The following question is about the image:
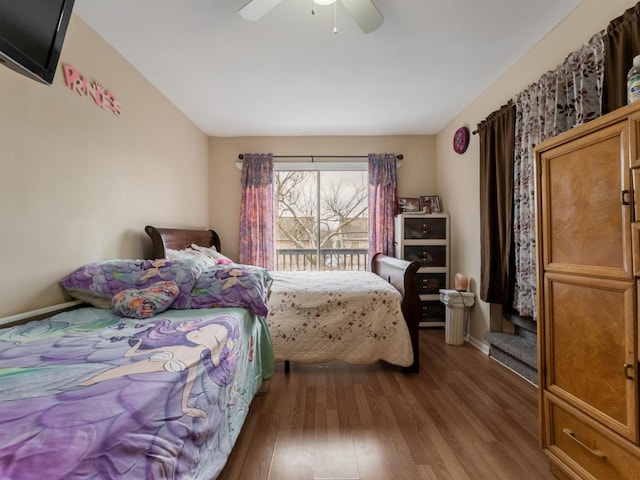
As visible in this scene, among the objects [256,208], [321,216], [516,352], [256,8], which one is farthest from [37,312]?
[321,216]

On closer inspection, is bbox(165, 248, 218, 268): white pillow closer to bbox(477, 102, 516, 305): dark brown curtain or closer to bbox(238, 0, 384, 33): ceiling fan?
bbox(238, 0, 384, 33): ceiling fan

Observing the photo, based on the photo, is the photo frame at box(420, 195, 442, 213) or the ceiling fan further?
the photo frame at box(420, 195, 442, 213)

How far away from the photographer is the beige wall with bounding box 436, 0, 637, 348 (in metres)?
1.75

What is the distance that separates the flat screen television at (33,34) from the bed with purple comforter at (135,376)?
1.03m

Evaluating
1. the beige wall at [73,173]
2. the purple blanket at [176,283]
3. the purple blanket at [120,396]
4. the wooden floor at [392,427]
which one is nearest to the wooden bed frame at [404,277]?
the beige wall at [73,173]

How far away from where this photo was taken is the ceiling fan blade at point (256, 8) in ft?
5.13

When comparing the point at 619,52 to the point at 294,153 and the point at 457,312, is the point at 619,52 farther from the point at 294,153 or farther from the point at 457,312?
the point at 294,153

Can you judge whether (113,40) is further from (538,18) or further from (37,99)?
(538,18)

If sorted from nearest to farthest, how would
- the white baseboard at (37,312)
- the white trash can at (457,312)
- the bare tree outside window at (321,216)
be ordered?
the white baseboard at (37,312) < the white trash can at (457,312) < the bare tree outside window at (321,216)

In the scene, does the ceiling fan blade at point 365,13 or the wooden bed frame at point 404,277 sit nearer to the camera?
the ceiling fan blade at point 365,13

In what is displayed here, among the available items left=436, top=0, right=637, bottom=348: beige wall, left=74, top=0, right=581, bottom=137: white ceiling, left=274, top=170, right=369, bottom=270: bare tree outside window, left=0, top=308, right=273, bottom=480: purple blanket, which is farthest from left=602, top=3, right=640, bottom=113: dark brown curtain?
left=274, top=170, right=369, bottom=270: bare tree outside window

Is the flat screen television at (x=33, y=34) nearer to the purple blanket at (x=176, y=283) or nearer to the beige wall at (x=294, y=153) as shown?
the purple blanket at (x=176, y=283)

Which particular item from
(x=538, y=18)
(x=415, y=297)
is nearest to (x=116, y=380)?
(x=415, y=297)

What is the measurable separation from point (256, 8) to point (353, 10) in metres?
0.55
